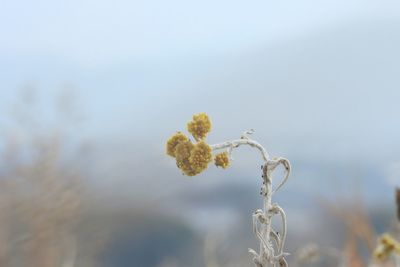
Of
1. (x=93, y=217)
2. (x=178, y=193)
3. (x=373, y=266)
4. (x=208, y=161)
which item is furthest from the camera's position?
(x=178, y=193)

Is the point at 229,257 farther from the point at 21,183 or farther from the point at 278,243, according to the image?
the point at 278,243

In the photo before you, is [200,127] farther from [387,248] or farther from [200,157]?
[387,248]

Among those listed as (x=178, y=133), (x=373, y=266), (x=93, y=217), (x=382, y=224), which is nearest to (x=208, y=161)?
(x=178, y=133)

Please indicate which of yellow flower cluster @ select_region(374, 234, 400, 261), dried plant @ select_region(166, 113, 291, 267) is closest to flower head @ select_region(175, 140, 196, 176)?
dried plant @ select_region(166, 113, 291, 267)

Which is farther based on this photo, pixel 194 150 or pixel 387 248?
pixel 387 248

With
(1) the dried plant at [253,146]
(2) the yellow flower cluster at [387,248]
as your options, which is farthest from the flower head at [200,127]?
(2) the yellow flower cluster at [387,248]

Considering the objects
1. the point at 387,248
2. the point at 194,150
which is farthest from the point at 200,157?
the point at 387,248

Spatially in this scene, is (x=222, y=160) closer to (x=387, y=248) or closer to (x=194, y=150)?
(x=194, y=150)

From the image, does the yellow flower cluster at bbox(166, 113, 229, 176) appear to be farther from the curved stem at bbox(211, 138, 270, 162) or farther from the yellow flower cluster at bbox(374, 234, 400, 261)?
the yellow flower cluster at bbox(374, 234, 400, 261)
